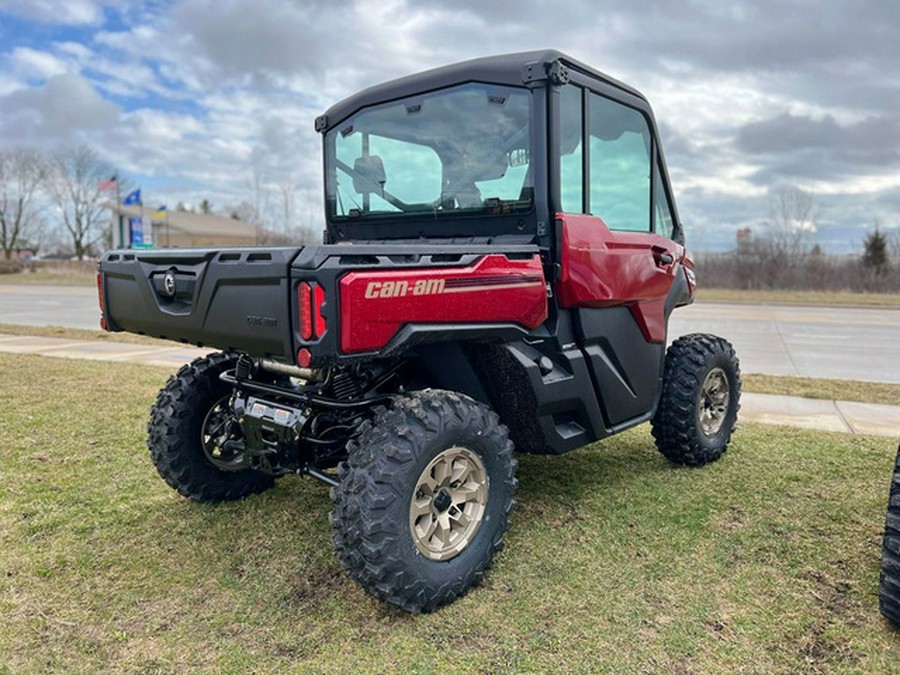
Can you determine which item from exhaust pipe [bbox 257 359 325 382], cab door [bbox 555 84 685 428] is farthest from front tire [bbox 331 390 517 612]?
cab door [bbox 555 84 685 428]

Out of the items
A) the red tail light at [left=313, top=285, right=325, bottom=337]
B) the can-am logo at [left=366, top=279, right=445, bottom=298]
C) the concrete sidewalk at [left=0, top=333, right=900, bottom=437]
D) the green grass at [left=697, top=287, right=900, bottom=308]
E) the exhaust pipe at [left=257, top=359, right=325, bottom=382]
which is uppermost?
the can-am logo at [left=366, top=279, right=445, bottom=298]

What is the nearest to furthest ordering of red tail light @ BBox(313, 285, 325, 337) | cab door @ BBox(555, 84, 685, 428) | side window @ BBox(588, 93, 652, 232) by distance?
red tail light @ BBox(313, 285, 325, 337), cab door @ BBox(555, 84, 685, 428), side window @ BBox(588, 93, 652, 232)

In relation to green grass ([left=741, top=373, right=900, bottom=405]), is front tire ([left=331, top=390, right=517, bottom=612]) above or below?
A: above

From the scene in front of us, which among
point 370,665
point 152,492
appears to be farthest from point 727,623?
point 152,492

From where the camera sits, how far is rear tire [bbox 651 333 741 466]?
14.6 ft

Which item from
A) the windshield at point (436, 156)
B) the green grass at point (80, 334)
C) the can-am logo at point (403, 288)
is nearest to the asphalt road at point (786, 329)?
the green grass at point (80, 334)

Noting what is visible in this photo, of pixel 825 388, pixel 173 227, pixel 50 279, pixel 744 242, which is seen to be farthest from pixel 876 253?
pixel 173 227

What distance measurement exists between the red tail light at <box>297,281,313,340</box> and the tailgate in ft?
0.17

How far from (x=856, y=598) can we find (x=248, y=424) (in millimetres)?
2756

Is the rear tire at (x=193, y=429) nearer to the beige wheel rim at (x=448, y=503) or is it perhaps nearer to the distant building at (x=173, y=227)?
the beige wheel rim at (x=448, y=503)

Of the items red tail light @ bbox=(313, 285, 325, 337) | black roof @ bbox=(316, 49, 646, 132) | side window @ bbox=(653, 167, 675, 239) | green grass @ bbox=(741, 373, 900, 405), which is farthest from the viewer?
green grass @ bbox=(741, 373, 900, 405)

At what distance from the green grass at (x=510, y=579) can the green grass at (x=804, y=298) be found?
19.2 meters

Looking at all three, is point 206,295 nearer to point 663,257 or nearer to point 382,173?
point 382,173

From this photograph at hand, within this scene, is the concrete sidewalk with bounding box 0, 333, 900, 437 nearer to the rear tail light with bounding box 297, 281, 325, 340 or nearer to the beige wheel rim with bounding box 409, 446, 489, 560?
the beige wheel rim with bounding box 409, 446, 489, 560
